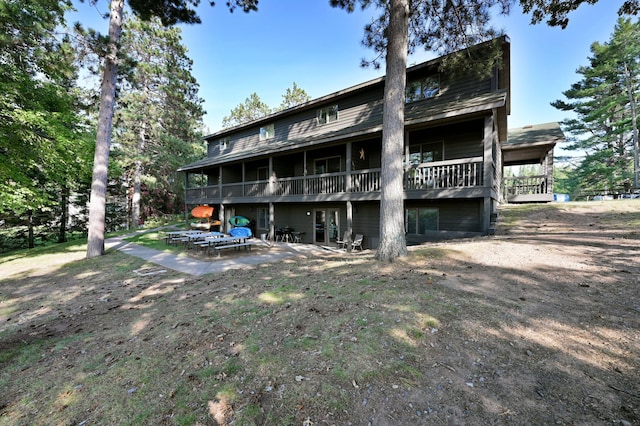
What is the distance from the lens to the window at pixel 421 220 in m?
11.9

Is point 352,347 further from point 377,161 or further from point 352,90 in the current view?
point 352,90

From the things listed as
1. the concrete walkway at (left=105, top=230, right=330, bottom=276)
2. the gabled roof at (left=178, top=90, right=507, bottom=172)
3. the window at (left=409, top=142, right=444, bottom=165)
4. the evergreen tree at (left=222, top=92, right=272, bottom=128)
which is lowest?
the concrete walkway at (left=105, top=230, right=330, bottom=276)

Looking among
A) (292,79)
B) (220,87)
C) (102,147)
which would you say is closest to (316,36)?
(102,147)

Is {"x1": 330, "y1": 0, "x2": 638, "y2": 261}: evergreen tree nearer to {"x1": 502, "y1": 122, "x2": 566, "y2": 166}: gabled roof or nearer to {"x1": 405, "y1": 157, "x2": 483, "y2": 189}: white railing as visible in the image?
{"x1": 405, "y1": 157, "x2": 483, "y2": 189}: white railing

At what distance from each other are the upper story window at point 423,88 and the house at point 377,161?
5 centimetres

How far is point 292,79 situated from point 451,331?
1671 inches

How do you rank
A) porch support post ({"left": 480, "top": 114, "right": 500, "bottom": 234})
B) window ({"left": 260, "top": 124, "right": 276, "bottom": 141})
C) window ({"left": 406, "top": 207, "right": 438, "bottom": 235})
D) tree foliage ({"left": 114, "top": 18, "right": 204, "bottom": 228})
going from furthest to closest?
tree foliage ({"left": 114, "top": 18, "right": 204, "bottom": 228}), window ({"left": 260, "top": 124, "right": 276, "bottom": 141}), window ({"left": 406, "top": 207, "right": 438, "bottom": 235}), porch support post ({"left": 480, "top": 114, "right": 500, "bottom": 234})

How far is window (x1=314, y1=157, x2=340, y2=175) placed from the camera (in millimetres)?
15266

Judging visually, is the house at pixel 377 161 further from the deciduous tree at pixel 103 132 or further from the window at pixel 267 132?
the deciduous tree at pixel 103 132

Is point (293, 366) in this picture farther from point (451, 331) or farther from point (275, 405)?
point (451, 331)

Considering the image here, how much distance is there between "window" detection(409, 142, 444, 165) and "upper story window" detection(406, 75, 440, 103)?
2242 millimetres

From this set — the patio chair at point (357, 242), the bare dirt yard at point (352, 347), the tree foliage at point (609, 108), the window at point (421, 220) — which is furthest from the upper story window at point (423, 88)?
the tree foliage at point (609, 108)

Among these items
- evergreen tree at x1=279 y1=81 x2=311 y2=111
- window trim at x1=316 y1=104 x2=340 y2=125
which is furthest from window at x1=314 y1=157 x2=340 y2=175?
evergreen tree at x1=279 y1=81 x2=311 y2=111

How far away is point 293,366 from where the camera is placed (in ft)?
10.4
